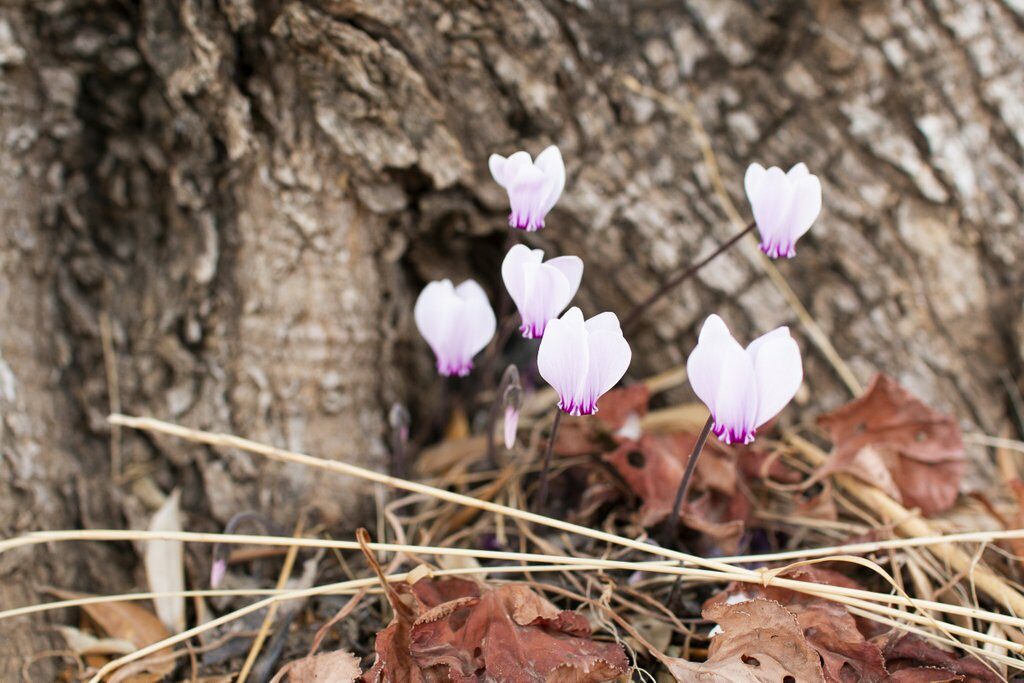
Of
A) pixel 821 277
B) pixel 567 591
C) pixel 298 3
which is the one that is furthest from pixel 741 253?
pixel 298 3

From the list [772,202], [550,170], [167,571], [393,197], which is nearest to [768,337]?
[772,202]

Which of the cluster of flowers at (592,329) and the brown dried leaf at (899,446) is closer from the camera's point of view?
the cluster of flowers at (592,329)

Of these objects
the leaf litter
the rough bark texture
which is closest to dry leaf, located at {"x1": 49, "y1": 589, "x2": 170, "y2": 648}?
the leaf litter

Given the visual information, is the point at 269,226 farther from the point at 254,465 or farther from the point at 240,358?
the point at 254,465

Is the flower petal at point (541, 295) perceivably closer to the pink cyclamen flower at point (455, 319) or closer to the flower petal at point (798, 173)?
the pink cyclamen flower at point (455, 319)

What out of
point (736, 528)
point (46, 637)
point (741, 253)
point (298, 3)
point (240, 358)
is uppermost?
point (298, 3)

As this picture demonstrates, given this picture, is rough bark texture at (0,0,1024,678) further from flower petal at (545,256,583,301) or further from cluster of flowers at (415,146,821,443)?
flower petal at (545,256,583,301)

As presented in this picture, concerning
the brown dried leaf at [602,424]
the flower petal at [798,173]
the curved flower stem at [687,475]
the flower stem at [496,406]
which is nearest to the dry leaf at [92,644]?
the flower stem at [496,406]
